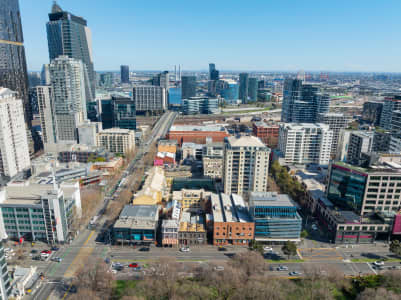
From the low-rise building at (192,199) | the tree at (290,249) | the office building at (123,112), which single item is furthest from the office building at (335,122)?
the office building at (123,112)

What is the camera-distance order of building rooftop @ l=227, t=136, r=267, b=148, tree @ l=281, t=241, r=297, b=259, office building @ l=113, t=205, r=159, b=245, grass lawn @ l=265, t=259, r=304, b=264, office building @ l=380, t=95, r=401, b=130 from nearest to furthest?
tree @ l=281, t=241, r=297, b=259 < grass lawn @ l=265, t=259, r=304, b=264 < office building @ l=113, t=205, r=159, b=245 < building rooftop @ l=227, t=136, r=267, b=148 < office building @ l=380, t=95, r=401, b=130

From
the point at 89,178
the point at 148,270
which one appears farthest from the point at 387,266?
the point at 89,178

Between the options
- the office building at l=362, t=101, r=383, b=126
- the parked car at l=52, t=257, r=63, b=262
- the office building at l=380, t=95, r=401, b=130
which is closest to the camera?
the parked car at l=52, t=257, r=63, b=262

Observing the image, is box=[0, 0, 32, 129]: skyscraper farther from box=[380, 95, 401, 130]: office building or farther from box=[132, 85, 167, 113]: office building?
box=[380, 95, 401, 130]: office building

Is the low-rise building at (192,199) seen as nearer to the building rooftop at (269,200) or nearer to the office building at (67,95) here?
the building rooftop at (269,200)

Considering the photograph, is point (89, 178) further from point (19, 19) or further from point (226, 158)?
point (19, 19)

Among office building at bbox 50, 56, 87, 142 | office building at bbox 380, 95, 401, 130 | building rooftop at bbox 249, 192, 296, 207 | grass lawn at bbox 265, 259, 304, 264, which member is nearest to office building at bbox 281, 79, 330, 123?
office building at bbox 380, 95, 401, 130
